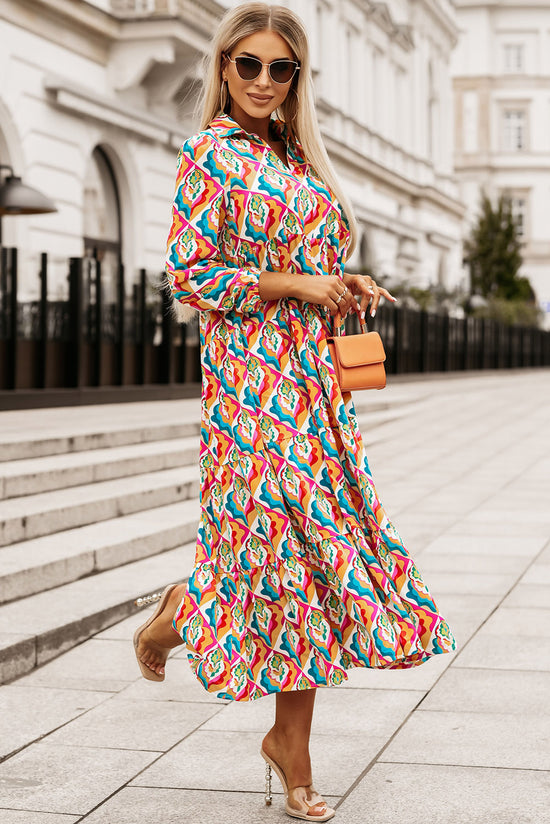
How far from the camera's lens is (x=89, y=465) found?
7.72 m

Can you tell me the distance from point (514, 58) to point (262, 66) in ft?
210

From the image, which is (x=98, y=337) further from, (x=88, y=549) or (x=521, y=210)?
(x=521, y=210)

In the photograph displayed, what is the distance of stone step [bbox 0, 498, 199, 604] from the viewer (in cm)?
541

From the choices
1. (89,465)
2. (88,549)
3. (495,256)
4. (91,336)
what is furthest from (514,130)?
(88,549)

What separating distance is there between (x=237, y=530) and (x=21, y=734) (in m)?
1.28

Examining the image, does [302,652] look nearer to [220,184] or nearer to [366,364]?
[366,364]

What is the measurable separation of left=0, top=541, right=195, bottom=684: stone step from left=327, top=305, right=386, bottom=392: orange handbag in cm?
200

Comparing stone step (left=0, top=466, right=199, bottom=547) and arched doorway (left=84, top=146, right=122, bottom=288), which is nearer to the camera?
stone step (left=0, top=466, right=199, bottom=547)

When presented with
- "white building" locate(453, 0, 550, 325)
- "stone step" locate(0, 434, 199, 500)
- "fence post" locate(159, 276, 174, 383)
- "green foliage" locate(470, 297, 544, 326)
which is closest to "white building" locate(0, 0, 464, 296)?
"fence post" locate(159, 276, 174, 383)

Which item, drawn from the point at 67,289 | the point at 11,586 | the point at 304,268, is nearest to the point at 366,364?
the point at 304,268

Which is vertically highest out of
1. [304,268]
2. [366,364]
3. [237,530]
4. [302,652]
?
[304,268]

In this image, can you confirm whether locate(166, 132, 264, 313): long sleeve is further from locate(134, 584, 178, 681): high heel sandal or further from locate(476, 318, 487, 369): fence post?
locate(476, 318, 487, 369): fence post

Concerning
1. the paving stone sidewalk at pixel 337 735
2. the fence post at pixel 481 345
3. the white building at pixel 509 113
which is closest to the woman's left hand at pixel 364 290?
the paving stone sidewalk at pixel 337 735

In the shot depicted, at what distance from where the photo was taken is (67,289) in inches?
539
